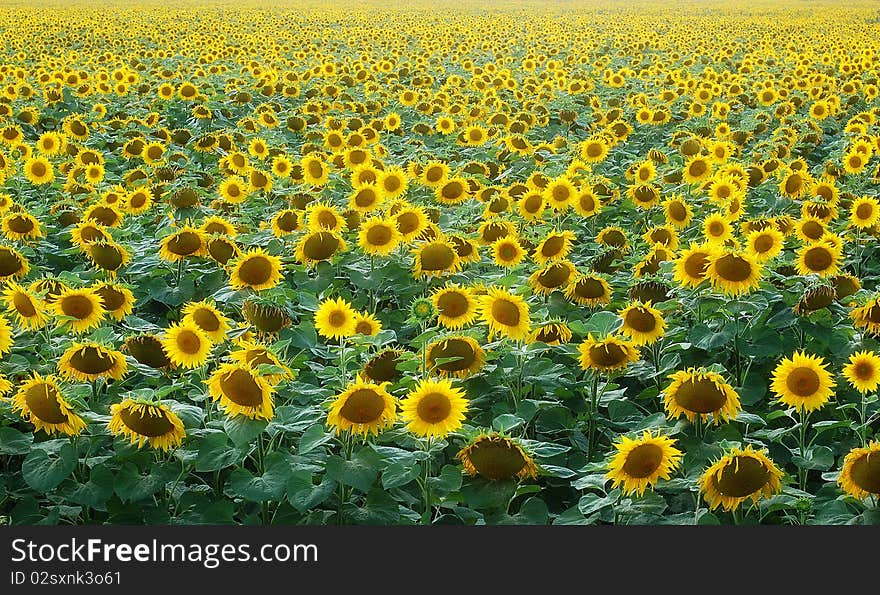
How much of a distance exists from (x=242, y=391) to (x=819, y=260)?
2.88 meters

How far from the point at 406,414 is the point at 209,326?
1082 mm

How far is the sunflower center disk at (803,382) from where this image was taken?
10.9 ft

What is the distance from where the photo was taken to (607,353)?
3496 millimetres

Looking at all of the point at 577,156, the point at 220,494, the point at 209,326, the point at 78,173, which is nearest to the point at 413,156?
the point at 577,156

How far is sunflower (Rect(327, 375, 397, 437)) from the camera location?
3066mm

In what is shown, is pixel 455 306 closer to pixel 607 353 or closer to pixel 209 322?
pixel 607 353

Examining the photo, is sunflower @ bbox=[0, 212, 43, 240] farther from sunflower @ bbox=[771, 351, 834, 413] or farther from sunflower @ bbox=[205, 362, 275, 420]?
sunflower @ bbox=[771, 351, 834, 413]

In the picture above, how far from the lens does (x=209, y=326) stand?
3.74m

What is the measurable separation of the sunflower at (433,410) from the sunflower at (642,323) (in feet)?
3.19

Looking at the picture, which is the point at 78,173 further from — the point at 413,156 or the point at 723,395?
the point at 723,395

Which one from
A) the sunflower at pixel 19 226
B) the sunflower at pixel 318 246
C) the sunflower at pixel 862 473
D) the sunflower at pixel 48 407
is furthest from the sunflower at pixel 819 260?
the sunflower at pixel 19 226

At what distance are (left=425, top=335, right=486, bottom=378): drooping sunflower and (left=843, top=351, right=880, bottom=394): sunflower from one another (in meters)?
1.36

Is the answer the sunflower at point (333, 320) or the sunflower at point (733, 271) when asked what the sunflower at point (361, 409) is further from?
the sunflower at point (733, 271)

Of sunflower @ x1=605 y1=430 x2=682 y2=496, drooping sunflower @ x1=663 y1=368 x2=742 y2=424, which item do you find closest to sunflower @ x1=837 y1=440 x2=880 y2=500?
drooping sunflower @ x1=663 y1=368 x2=742 y2=424
